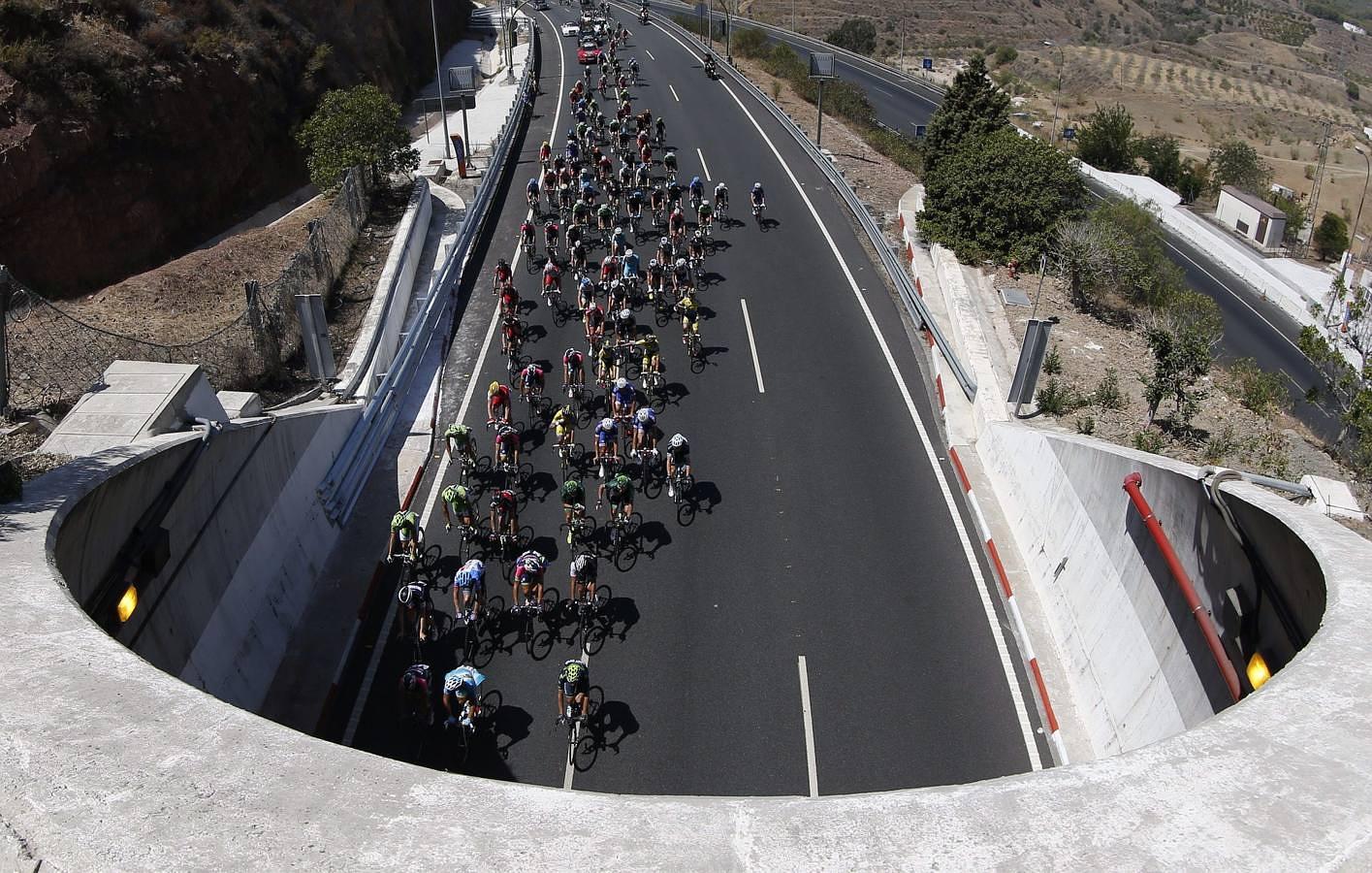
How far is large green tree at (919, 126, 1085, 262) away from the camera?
26.0 m

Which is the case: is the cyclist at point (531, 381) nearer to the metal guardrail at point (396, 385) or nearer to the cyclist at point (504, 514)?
the metal guardrail at point (396, 385)

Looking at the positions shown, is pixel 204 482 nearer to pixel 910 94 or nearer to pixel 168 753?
pixel 168 753

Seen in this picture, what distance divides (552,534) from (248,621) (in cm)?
521

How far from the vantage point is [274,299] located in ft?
70.6

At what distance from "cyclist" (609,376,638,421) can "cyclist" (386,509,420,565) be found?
15.9 feet

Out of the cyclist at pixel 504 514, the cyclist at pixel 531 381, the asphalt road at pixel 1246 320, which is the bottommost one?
the asphalt road at pixel 1246 320

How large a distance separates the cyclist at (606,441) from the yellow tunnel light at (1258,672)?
10.9 m

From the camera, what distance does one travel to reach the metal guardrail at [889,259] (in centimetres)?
2161

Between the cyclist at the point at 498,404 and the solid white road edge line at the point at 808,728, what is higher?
the cyclist at the point at 498,404

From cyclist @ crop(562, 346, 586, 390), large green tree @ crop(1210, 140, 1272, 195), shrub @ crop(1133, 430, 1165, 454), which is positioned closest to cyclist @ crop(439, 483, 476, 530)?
cyclist @ crop(562, 346, 586, 390)

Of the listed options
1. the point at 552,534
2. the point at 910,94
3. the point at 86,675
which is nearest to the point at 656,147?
the point at 552,534

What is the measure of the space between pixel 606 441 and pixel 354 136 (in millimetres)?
16942

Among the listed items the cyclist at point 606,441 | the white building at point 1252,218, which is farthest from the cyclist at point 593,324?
the white building at point 1252,218

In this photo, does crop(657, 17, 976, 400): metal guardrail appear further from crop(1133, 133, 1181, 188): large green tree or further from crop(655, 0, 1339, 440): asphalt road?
crop(1133, 133, 1181, 188): large green tree
